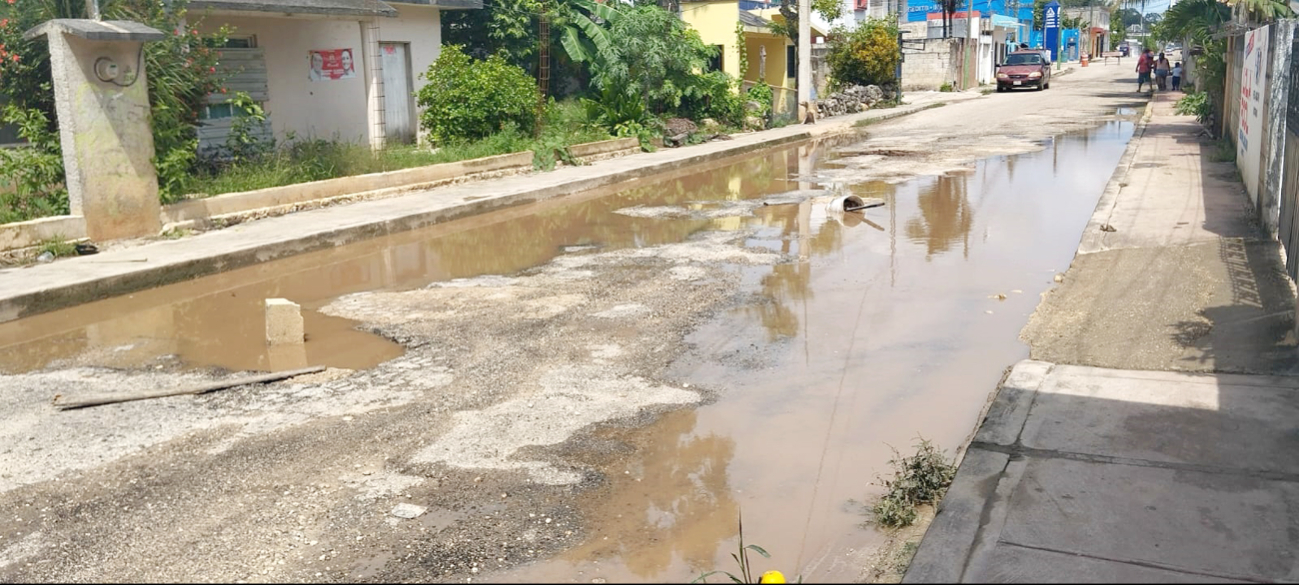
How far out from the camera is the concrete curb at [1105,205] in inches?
435

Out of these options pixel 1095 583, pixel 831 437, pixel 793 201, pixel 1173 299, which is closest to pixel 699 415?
pixel 831 437

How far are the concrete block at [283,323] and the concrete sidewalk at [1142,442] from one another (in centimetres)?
504

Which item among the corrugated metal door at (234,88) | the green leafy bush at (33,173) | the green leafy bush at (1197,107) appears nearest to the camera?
the green leafy bush at (33,173)

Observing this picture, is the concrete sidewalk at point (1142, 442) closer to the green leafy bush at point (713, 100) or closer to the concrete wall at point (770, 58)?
the green leafy bush at point (713, 100)

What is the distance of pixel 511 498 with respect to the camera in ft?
17.3

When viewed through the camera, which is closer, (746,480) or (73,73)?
(746,480)

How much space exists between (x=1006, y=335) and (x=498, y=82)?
13.3 m

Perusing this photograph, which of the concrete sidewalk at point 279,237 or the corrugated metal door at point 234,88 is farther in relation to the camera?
the corrugated metal door at point 234,88

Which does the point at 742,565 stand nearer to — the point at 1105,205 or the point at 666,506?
the point at 666,506

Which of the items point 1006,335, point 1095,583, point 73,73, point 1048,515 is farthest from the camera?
point 73,73

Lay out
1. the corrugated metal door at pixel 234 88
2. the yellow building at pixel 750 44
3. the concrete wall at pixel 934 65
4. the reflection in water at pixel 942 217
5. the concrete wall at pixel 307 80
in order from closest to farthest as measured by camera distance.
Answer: the reflection in water at pixel 942 217 < the corrugated metal door at pixel 234 88 < the concrete wall at pixel 307 80 < the yellow building at pixel 750 44 < the concrete wall at pixel 934 65

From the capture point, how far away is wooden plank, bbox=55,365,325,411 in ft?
22.7

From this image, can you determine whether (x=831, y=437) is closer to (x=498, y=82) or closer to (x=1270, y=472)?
(x=1270, y=472)

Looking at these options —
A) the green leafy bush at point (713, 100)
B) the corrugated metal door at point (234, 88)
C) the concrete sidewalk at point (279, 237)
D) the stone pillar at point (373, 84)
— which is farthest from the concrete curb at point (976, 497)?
the green leafy bush at point (713, 100)
